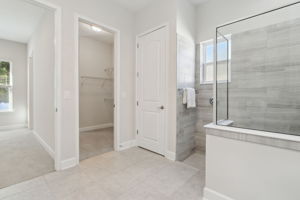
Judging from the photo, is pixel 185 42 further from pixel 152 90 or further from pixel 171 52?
pixel 152 90

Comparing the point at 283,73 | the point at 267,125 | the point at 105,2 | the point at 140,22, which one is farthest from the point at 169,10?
the point at 267,125

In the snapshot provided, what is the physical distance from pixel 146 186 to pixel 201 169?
0.94m

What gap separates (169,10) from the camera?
2.53m

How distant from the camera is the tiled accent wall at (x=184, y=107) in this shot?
8.33ft

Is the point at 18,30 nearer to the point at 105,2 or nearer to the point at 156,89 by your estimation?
the point at 105,2

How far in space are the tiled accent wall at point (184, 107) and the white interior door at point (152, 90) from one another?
270mm

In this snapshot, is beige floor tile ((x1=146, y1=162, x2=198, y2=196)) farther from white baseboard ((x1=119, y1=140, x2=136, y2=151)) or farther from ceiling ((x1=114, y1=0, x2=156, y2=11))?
ceiling ((x1=114, y1=0, x2=156, y2=11))

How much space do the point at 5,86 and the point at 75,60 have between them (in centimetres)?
416

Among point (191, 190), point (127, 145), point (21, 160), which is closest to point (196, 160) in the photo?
point (191, 190)

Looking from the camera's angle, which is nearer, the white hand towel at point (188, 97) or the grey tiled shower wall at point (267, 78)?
the grey tiled shower wall at point (267, 78)

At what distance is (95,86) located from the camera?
189 inches

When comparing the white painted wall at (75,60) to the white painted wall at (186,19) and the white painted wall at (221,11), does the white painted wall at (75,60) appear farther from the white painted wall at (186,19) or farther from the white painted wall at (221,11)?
the white painted wall at (221,11)

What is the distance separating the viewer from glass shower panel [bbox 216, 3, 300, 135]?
1971 millimetres

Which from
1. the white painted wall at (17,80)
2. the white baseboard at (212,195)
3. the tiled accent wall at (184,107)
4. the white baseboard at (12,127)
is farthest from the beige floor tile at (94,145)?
the white painted wall at (17,80)
